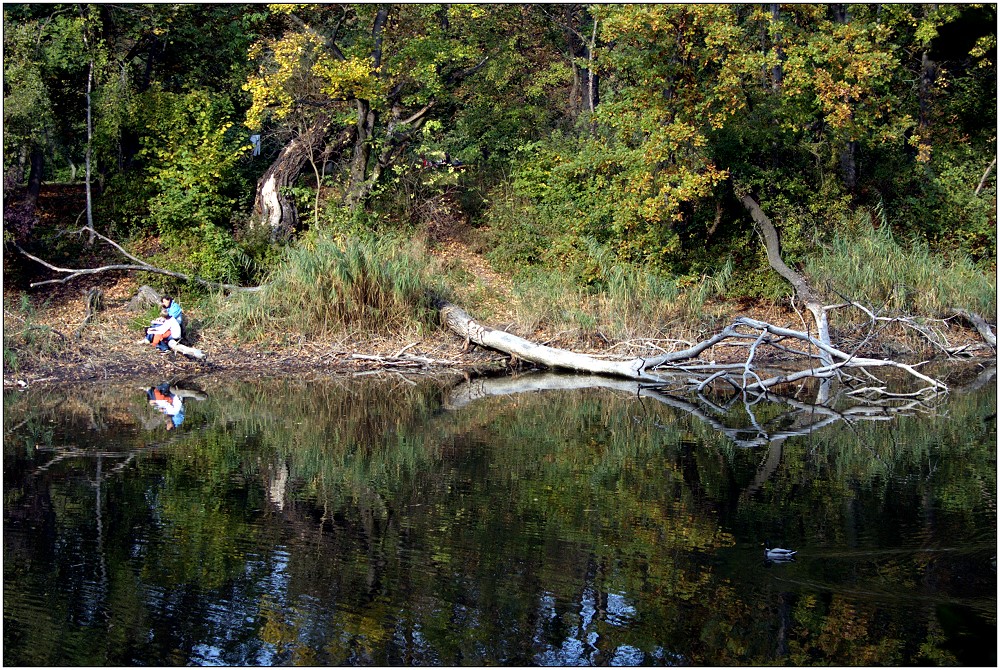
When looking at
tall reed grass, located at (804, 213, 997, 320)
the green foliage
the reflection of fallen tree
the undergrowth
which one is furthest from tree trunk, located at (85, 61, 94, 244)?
tall reed grass, located at (804, 213, 997, 320)

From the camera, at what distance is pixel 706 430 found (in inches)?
448

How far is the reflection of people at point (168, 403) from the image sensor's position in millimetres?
11656

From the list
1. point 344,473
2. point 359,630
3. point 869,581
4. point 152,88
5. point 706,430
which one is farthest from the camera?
point 152,88

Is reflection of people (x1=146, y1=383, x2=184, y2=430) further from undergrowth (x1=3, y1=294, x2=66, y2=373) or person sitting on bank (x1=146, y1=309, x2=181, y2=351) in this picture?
undergrowth (x1=3, y1=294, x2=66, y2=373)

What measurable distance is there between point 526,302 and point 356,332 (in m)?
2.71

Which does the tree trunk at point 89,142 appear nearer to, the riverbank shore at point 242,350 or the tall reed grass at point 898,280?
the riverbank shore at point 242,350

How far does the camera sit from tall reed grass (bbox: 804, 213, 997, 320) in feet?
55.3

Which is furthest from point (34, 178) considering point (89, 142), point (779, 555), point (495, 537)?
point (779, 555)

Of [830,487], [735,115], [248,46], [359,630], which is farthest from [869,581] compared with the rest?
[248,46]

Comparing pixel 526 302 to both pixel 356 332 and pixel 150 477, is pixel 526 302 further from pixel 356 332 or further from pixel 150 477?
pixel 150 477

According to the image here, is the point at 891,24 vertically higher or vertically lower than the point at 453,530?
higher

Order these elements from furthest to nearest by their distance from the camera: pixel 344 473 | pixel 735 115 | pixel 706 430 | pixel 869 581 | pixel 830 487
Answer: pixel 735 115, pixel 706 430, pixel 344 473, pixel 830 487, pixel 869 581

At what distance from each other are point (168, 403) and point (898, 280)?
36.4 feet

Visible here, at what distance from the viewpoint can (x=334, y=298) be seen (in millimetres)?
15750
